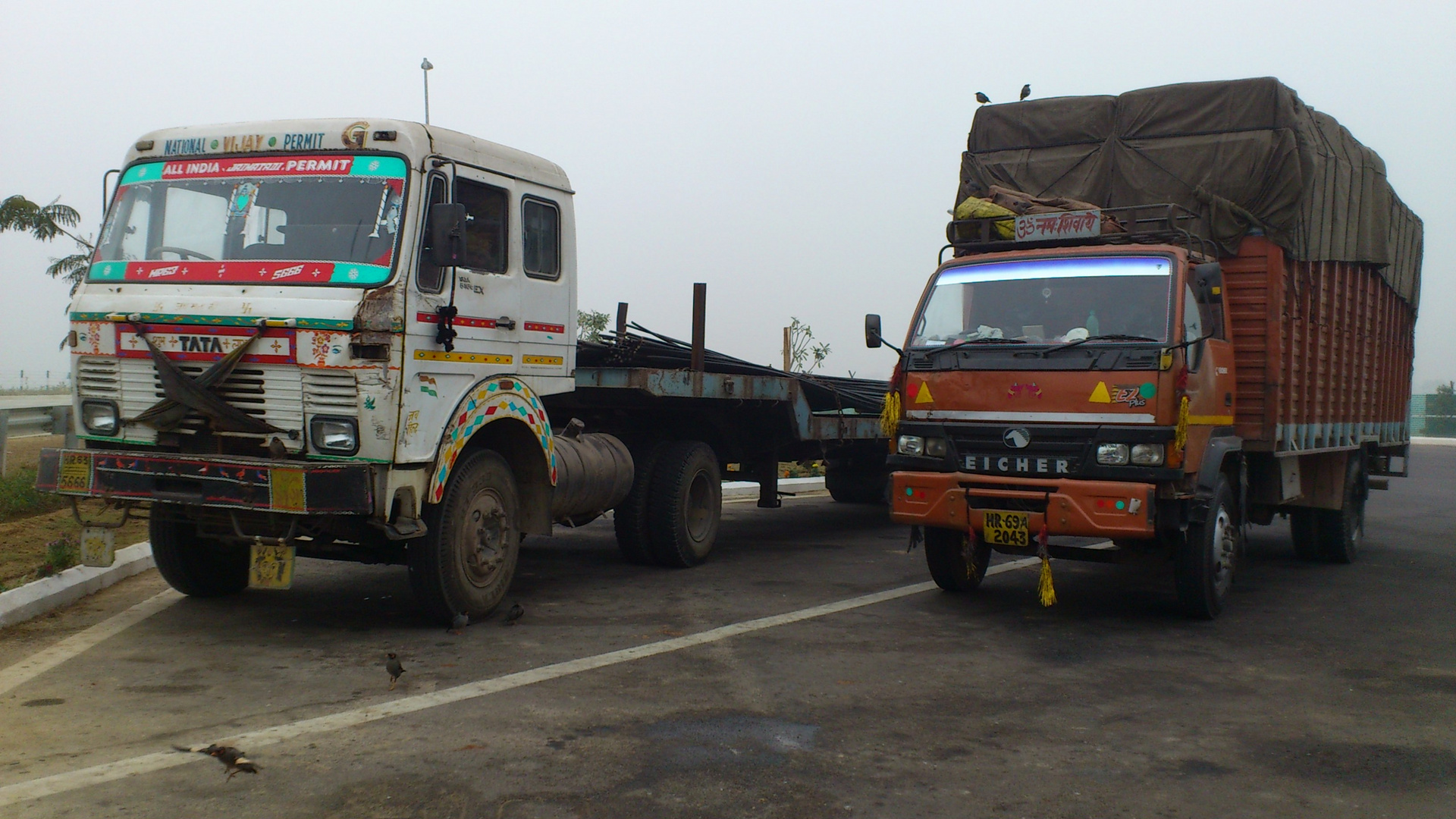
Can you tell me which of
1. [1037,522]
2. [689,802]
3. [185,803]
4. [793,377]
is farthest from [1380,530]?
[185,803]

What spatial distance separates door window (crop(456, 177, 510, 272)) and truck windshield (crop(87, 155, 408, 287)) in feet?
1.79

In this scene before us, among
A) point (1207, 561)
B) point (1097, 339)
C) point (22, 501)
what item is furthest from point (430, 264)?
point (22, 501)

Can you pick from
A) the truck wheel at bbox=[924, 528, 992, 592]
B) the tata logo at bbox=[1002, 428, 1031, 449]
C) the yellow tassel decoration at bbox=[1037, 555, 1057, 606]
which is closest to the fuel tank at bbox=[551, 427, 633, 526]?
the truck wheel at bbox=[924, 528, 992, 592]

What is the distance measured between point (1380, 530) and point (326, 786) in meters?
12.9

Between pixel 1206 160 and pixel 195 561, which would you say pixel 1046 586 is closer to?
pixel 1206 160

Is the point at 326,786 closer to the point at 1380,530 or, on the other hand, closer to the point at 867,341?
the point at 867,341

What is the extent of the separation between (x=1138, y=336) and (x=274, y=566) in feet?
16.5

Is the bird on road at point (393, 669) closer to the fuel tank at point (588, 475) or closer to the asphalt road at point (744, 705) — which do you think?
the asphalt road at point (744, 705)

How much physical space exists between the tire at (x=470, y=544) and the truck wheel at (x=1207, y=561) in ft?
13.4

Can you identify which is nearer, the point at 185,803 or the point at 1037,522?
the point at 185,803

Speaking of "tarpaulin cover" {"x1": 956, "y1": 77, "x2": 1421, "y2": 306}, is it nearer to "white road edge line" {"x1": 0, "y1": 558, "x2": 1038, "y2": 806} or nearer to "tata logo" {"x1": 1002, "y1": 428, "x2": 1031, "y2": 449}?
"tata logo" {"x1": 1002, "y1": 428, "x2": 1031, "y2": 449}

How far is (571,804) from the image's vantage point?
388cm

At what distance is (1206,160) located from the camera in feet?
27.6

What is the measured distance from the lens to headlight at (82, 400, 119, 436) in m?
6.30
